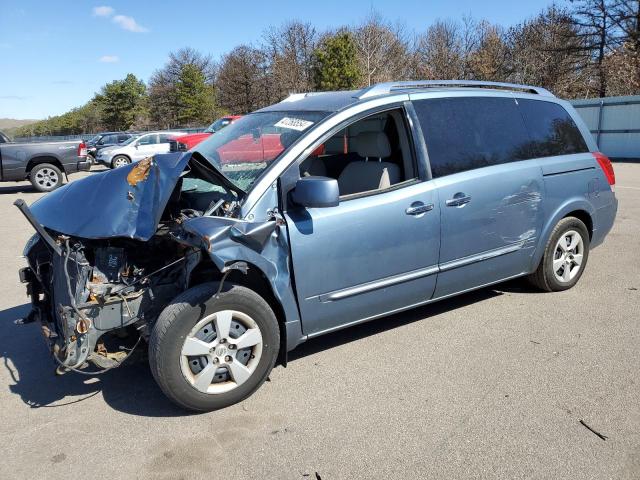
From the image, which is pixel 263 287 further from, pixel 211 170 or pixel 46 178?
pixel 46 178

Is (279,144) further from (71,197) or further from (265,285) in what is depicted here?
(71,197)

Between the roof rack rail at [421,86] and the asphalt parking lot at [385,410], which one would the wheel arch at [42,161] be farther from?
the roof rack rail at [421,86]

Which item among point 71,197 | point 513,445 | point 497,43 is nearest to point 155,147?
point 71,197

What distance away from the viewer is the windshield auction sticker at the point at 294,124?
12.4 ft

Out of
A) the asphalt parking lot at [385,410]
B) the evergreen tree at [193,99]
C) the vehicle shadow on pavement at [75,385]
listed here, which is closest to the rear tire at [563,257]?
the asphalt parking lot at [385,410]

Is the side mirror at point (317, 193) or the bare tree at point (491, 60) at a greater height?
the bare tree at point (491, 60)

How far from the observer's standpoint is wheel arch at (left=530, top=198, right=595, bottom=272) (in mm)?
4785

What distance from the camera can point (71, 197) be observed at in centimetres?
367

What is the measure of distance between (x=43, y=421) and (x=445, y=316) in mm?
3106

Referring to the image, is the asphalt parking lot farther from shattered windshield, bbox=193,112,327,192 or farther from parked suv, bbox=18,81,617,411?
shattered windshield, bbox=193,112,327,192

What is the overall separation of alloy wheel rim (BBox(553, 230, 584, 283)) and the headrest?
6.43 ft

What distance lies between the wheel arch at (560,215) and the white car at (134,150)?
20.7 m

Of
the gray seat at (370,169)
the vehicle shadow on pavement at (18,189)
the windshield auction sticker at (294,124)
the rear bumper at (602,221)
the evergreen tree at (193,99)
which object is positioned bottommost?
the rear bumper at (602,221)

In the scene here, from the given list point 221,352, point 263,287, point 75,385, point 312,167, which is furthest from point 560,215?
point 75,385
